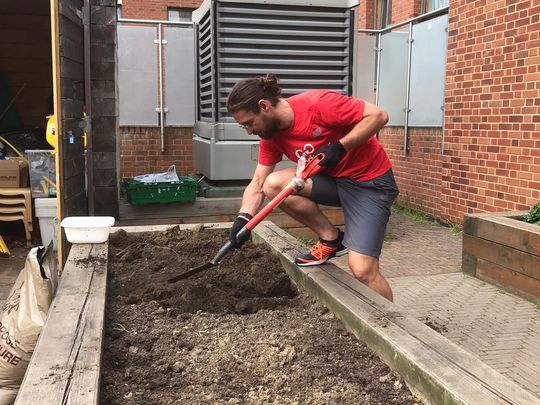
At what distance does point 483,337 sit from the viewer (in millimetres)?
3973

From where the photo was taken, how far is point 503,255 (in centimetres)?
479

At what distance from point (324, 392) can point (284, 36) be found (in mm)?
4950

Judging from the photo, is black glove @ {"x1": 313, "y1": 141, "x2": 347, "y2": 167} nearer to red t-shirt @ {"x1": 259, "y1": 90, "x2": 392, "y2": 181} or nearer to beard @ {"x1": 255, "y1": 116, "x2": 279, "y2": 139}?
red t-shirt @ {"x1": 259, "y1": 90, "x2": 392, "y2": 181}

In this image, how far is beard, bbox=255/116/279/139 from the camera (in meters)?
3.18

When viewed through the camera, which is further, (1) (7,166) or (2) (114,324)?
(1) (7,166)

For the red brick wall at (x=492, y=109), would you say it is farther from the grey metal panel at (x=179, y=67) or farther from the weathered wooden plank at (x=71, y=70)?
the weathered wooden plank at (x=71, y=70)

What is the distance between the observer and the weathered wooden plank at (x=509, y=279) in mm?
4520

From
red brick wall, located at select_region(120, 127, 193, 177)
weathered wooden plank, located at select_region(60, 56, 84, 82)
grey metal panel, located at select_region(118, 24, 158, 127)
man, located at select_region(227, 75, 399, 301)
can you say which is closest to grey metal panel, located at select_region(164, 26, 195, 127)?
grey metal panel, located at select_region(118, 24, 158, 127)

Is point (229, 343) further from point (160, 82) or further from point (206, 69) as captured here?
point (160, 82)

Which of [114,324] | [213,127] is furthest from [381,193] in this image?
[213,127]

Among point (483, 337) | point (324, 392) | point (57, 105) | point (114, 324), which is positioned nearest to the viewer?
point (324, 392)

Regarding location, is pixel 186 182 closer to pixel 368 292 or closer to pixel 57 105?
pixel 57 105

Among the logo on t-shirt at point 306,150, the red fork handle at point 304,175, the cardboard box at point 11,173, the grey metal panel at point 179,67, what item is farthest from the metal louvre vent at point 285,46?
the red fork handle at point 304,175

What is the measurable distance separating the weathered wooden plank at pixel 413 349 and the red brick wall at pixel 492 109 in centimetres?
364
